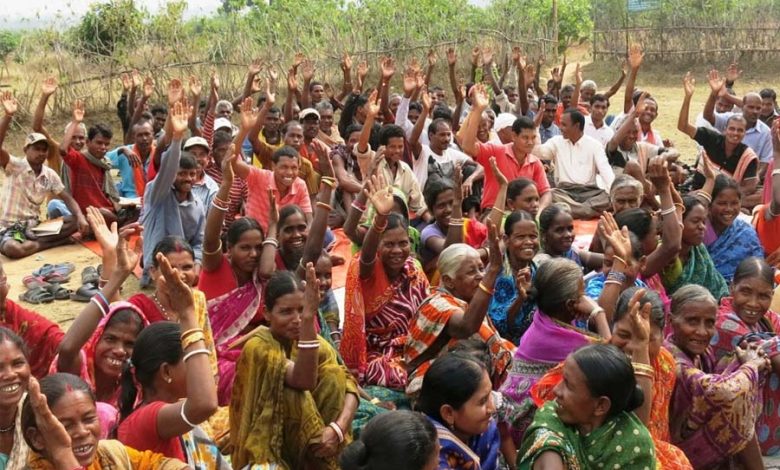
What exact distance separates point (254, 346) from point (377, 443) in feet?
3.12

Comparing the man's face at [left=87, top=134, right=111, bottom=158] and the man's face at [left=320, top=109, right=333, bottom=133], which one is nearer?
the man's face at [left=87, top=134, right=111, bottom=158]

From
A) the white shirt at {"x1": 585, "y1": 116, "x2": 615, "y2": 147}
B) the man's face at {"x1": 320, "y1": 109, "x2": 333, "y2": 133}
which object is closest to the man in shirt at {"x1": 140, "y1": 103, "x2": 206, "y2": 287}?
the man's face at {"x1": 320, "y1": 109, "x2": 333, "y2": 133}

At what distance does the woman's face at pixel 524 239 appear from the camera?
482 cm

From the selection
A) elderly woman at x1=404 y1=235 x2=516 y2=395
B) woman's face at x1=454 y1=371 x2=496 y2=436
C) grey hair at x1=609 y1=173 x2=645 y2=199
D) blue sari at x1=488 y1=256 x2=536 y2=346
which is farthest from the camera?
grey hair at x1=609 y1=173 x2=645 y2=199

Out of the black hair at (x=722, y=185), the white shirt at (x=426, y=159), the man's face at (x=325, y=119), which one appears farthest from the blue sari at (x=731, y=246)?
the man's face at (x=325, y=119)

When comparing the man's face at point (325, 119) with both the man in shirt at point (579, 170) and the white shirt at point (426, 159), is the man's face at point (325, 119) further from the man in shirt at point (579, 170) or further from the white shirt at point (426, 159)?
the man in shirt at point (579, 170)

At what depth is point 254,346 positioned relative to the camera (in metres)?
3.38

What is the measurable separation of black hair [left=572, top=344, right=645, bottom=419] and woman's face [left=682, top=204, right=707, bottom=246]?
240 cm

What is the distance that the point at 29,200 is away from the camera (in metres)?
7.96

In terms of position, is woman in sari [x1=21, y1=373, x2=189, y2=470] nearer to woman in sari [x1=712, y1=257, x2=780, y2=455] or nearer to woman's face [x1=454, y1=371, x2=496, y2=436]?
woman's face [x1=454, y1=371, x2=496, y2=436]

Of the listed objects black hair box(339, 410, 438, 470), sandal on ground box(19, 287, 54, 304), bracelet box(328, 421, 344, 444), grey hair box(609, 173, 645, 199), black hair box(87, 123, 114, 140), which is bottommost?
sandal on ground box(19, 287, 54, 304)

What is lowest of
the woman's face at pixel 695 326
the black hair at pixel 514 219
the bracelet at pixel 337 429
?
the bracelet at pixel 337 429

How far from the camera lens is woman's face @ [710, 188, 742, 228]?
5.69m

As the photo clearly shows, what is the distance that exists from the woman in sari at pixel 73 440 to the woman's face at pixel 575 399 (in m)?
1.29
